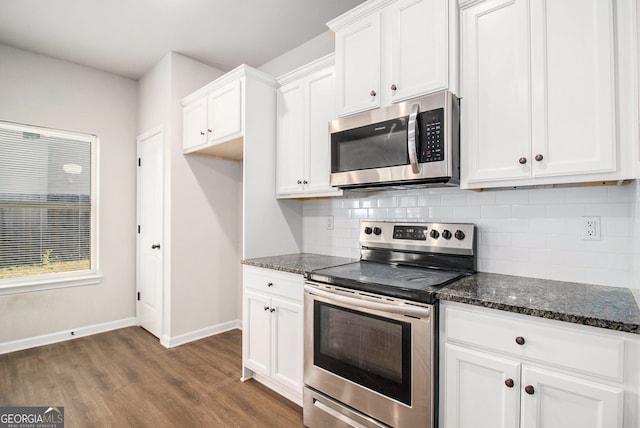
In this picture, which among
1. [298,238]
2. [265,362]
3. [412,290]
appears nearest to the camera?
[412,290]

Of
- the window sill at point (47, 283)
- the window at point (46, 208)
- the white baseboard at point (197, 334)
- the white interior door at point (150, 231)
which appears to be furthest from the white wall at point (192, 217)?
the window sill at point (47, 283)

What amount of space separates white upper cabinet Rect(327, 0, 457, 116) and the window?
10.5 feet

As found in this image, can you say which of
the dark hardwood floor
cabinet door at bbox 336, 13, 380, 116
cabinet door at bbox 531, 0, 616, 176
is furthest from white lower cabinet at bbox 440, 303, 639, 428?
cabinet door at bbox 336, 13, 380, 116

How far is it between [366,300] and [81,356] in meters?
2.97

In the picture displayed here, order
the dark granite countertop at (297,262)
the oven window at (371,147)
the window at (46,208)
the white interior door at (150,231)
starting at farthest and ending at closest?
the white interior door at (150,231)
the window at (46,208)
the dark granite countertop at (297,262)
the oven window at (371,147)

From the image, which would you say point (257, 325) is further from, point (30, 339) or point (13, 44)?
point (13, 44)

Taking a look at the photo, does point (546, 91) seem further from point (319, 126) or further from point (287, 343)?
point (287, 343)

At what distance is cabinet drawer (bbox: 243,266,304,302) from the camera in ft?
6.87

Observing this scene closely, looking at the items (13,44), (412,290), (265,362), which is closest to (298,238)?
(265,362)

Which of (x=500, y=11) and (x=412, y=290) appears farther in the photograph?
(x=500, y=11)

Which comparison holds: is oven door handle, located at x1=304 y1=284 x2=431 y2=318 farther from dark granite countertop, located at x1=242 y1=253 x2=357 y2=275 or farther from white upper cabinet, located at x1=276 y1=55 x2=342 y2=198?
Result: white upper cabinet, located at x1=276 y1=55 x2=342 y2=198

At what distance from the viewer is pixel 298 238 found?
9.66ft

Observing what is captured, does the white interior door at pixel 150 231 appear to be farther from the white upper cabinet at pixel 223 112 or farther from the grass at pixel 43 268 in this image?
the grass at pixel 43 268

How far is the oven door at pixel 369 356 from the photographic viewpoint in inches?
57.6
